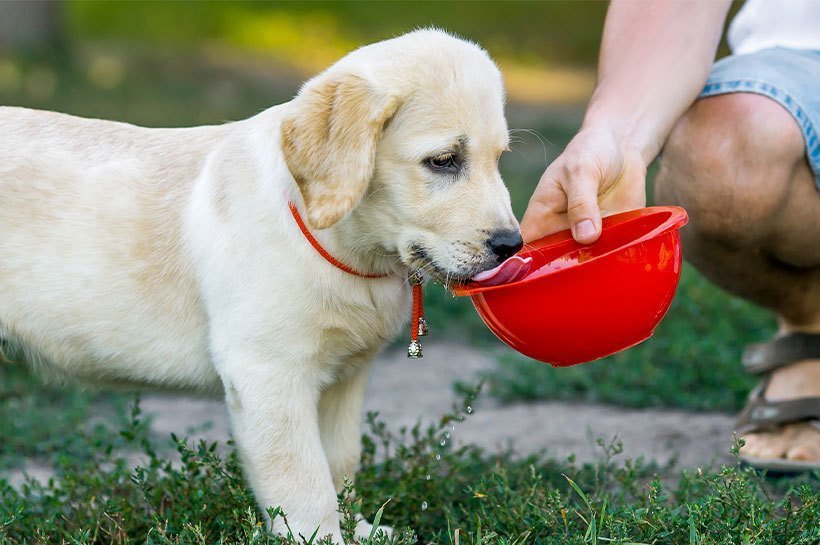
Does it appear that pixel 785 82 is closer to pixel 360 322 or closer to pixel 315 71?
pixel 360 322

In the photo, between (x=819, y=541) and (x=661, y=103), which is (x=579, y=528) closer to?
(x=819, y=541)

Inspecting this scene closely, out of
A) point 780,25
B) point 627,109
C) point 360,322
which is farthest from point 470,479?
point 780,25

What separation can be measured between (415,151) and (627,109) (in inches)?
34.7

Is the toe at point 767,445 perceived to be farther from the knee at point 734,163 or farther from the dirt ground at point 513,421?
the knee at point 734,163

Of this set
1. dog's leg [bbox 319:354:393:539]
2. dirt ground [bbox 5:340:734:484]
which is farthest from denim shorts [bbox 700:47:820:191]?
dog's leg [bbox 319:354:393:539]

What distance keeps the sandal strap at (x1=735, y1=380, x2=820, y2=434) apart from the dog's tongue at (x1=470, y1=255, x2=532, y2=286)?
1.34 m

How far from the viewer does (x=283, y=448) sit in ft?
8.63

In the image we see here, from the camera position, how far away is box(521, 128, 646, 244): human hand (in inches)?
103

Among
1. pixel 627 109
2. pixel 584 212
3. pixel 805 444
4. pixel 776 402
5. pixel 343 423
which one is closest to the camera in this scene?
pixel 584 212

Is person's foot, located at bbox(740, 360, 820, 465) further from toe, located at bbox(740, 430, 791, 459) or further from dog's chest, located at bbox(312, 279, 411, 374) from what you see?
dog's chest, located at bbox(312, 279, 411, 374)

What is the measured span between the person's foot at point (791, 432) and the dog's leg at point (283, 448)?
4.83 feet

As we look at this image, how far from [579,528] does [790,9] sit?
6.14 ft

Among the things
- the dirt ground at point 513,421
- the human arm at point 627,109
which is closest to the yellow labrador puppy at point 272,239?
the human arm at point 627,109

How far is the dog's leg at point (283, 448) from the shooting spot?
2625mm
